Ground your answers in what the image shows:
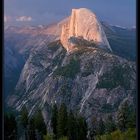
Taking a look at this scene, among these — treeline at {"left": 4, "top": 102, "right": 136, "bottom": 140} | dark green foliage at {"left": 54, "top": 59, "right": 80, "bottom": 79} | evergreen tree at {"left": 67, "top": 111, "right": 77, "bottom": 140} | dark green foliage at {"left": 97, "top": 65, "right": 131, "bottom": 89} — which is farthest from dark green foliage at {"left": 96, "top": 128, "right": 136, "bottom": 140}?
dark green foliage at {"left": 54, "top": 59, "right": 80, "bottom": 79}

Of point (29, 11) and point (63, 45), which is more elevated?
point (29, 11)

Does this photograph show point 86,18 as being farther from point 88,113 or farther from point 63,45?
point 88,113

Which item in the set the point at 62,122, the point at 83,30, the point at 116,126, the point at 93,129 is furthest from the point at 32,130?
the point at 83,30

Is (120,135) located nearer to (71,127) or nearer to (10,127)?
(71,127)

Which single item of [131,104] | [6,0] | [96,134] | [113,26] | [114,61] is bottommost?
[96,134]

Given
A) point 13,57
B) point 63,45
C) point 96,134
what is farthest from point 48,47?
point 96,134
